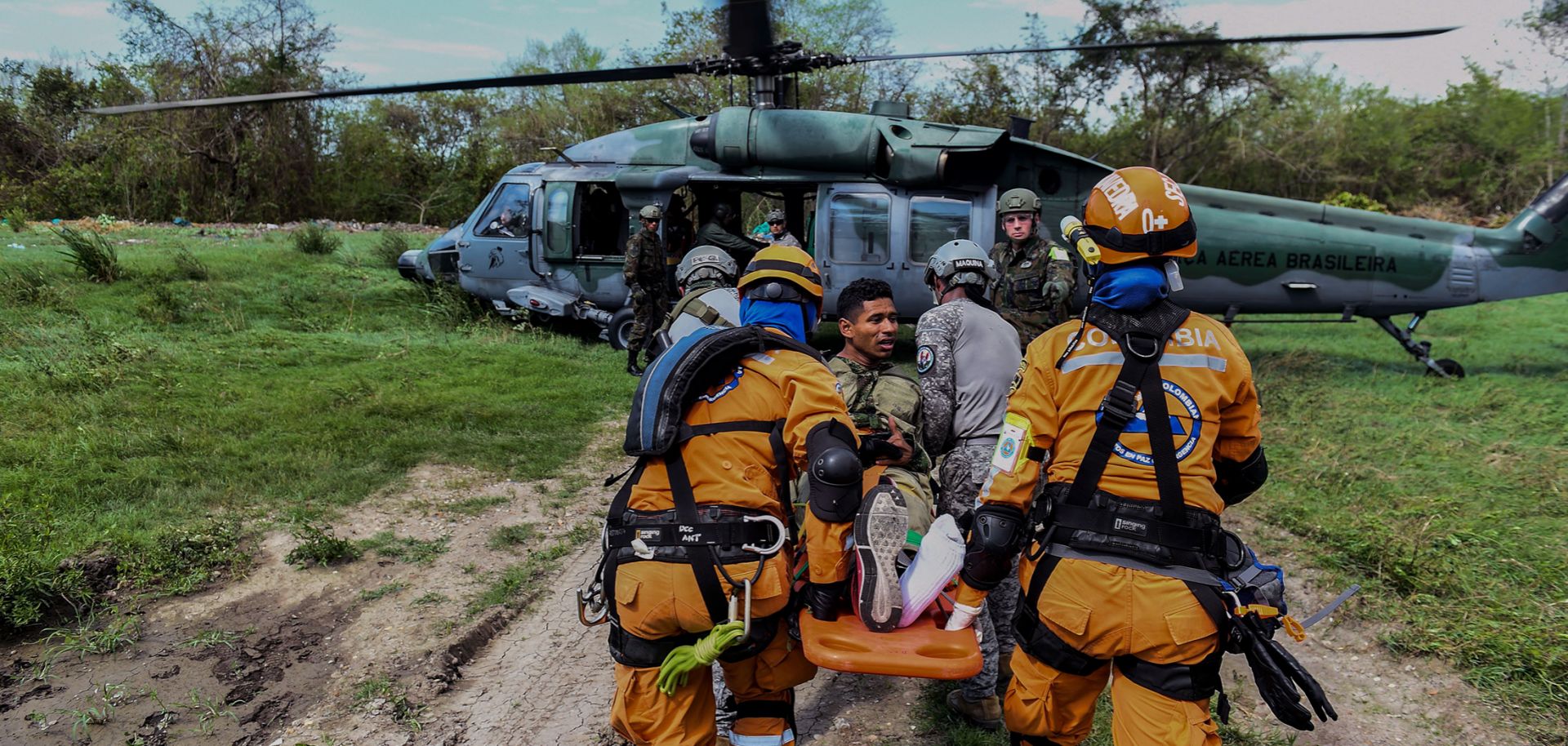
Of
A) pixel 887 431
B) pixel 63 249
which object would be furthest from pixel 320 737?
pixel 63 249

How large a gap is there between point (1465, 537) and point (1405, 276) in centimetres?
496

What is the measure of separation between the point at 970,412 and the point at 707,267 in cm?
159

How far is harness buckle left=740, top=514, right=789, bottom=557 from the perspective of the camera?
2348 mm

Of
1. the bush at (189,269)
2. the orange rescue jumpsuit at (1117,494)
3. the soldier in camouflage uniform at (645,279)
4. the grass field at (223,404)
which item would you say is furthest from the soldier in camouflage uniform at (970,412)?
the bush at (189,269)

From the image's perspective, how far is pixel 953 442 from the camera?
349cm

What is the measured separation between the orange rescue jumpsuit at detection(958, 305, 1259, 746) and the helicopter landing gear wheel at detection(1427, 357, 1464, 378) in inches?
308

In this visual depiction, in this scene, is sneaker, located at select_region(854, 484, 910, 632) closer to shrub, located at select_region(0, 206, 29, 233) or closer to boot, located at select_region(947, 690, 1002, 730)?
boot, located at select_region(947, 690, 1002, 730)

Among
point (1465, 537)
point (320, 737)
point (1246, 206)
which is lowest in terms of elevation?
point (320, 737)

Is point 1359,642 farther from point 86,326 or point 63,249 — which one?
Answer: point 63,249

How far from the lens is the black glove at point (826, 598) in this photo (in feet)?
7.70

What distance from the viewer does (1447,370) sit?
852cm

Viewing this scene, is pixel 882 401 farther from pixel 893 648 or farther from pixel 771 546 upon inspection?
pixel 893 648

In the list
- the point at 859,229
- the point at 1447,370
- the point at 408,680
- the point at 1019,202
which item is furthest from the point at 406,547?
the point at 1447,370

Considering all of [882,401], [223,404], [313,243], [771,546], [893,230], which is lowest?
[223,404]
